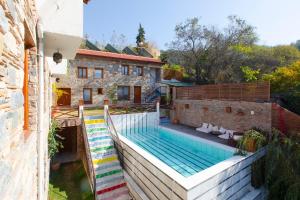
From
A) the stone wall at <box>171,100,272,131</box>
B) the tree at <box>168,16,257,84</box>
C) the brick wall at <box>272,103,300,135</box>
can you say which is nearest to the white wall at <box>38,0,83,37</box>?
the brick wall at <box>272,103,300,135</box>

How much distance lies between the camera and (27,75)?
3506 millimetres

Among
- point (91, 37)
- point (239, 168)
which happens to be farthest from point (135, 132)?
point (91, 37)

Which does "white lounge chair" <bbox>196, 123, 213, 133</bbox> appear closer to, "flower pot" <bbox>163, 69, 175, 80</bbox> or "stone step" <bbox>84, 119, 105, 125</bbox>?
"stone step" <bbox>84, 119, 105, 125</bbox>

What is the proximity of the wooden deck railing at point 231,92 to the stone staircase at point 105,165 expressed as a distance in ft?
28.3

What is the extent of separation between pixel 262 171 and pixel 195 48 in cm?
1823

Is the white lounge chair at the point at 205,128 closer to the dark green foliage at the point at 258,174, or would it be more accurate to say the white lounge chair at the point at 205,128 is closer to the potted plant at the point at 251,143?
the potted plant at the point at 251,143

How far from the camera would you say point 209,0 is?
12414 millimetres

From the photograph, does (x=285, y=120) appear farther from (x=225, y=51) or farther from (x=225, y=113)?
(x=225, y=51)

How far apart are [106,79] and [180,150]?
13038 mm

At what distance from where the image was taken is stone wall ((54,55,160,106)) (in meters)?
18.3

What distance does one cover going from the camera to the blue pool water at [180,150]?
840 centimetres

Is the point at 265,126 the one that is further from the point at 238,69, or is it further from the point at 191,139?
the point at 238,69

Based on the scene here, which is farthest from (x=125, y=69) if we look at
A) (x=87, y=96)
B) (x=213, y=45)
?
(x=213, y=45)

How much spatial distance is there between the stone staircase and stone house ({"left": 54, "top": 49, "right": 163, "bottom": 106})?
8.75 m
